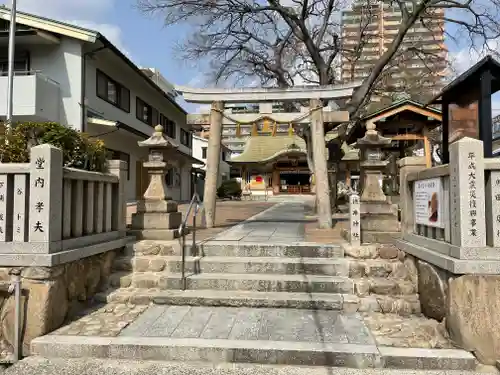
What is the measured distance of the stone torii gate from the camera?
28.6 ft

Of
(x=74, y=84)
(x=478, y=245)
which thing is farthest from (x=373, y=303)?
(x=74, y=84)

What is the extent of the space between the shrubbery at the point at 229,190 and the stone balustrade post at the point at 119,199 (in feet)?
78.4

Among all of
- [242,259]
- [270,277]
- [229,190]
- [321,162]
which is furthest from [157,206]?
[229,190]

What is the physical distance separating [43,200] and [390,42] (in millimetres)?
18325

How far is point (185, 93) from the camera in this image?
9.04 metres

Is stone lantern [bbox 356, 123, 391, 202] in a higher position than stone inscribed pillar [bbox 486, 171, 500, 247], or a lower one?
higher

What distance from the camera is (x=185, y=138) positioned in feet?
102

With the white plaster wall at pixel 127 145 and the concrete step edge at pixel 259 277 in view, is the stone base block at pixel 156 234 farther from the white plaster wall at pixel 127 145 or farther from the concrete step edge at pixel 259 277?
the white plaster wall at pixel 127 145

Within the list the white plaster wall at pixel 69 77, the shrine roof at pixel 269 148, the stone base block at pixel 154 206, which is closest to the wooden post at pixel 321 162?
the stone base block at pixel 154 206

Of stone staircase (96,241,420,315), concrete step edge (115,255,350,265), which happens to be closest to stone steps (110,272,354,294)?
stone staircase (96,241,420,315)

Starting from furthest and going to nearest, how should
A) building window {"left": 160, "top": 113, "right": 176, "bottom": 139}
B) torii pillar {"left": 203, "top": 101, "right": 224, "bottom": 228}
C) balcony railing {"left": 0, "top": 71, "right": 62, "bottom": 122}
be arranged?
building window {"left": 160, "top": 113, "right": 176, "bottom": 139}, balcony railing {"left": 0, "top": 71, "right": 62, "bottom": 122}, torii pillar {"left": 203, "top": 101, "right": 224, "bottom": 228}

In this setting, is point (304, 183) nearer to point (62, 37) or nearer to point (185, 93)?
point (62, 37)

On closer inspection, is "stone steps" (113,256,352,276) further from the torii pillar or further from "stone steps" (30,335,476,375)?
the torii pillar

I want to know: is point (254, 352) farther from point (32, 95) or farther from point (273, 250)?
point (32, 95)
